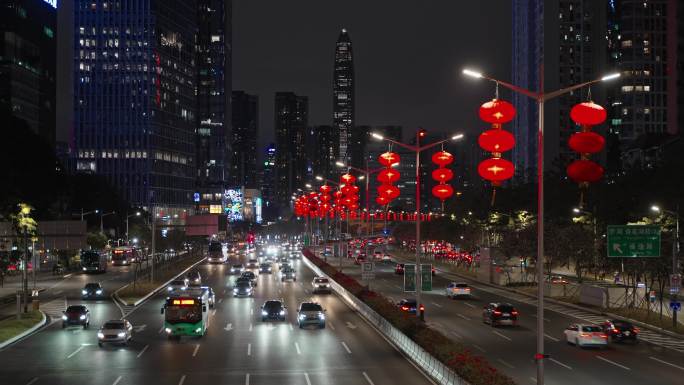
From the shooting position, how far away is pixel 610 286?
215ft

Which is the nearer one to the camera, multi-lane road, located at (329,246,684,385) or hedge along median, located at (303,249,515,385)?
hedge along median, located at (303,249,515,385)

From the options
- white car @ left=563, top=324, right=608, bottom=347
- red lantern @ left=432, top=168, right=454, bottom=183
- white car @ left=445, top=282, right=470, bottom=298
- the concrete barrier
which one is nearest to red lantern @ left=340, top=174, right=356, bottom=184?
the concrete barrier

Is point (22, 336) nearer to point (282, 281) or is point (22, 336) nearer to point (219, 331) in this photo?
point (219, 331)

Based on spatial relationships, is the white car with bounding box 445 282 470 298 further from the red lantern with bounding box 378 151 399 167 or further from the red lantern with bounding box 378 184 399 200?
the red lantern with bounding box 378 151 399 167

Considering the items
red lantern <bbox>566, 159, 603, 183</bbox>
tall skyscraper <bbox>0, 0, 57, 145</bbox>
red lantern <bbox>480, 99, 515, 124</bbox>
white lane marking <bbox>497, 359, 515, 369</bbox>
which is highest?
tall skyscraper <bbox>0, 0, 57, 145</bbox>

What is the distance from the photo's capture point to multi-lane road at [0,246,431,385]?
31.1m

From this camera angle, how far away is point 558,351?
3994 cm

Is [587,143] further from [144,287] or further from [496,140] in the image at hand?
[144,287]

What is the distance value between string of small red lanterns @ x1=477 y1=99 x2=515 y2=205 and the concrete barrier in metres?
7.00

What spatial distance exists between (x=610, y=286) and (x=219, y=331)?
3390 cm

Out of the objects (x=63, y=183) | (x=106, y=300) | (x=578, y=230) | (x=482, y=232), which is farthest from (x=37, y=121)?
(x=578, y=230)

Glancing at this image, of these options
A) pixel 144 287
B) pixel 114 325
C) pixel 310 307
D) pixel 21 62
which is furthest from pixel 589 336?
pixel 21 62

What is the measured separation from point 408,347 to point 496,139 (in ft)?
55.3

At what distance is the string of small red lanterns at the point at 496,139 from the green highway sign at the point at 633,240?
89.6 ft
